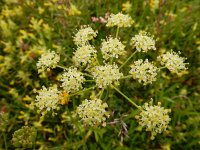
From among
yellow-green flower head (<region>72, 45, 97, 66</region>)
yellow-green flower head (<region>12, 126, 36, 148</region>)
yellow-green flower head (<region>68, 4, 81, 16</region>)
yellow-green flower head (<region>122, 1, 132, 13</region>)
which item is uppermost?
yellow-green flower head (<region>122, 1, 132, 13</region>)

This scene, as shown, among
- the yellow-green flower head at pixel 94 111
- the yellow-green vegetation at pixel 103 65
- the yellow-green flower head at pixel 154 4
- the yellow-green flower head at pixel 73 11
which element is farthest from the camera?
the yellow-green flower head at pixel 154 4

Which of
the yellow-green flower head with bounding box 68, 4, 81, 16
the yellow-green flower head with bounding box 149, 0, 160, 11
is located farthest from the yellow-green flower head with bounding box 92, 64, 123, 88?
the yellow-green flower head with bounding box 149, 0, 160, 11

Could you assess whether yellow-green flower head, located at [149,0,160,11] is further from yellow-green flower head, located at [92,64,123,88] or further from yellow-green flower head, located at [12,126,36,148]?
yellow-green flower head, located at [12,126,36,148]

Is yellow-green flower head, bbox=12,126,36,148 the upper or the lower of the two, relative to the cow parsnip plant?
lower

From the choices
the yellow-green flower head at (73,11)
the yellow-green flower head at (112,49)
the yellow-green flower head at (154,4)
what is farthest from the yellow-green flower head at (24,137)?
the yellow-green flower head at (154,4)

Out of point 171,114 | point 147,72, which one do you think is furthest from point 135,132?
point 147,72

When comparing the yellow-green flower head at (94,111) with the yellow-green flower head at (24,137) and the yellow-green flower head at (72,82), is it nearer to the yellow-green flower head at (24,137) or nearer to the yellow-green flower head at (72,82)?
the yellow-green flower head at (72,82)

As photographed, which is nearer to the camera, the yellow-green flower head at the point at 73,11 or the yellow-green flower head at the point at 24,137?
the yellow-green flower head at the point at 24,137

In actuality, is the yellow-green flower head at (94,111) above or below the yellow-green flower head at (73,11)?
below

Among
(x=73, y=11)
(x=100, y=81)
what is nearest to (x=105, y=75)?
(x=100, y=81)
